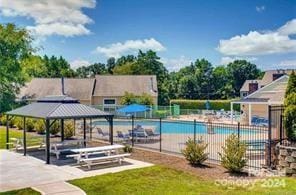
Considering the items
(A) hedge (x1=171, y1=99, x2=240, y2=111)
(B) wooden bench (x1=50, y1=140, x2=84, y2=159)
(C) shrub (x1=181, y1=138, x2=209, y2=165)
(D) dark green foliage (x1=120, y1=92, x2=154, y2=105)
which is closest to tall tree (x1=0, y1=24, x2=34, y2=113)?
(D) dark green foliage (x1=120, y1=92, x2=154, y2=105)

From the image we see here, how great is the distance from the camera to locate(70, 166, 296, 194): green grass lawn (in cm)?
962

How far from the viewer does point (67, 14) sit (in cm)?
1731

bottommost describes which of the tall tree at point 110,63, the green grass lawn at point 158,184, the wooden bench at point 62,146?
the green grass lawn at point 158,184

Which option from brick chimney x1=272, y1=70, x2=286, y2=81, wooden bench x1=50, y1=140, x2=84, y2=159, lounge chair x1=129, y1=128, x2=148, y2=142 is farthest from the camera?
brick chimney x1=272, y1=70, x2=286, y2=81

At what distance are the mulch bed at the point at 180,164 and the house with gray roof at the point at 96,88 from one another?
3063 cm

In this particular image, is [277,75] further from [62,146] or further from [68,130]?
[62,146]

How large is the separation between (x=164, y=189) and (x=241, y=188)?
7.13 feet

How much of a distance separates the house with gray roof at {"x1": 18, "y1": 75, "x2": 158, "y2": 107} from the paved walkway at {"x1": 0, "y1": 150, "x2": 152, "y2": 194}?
31.7 metres

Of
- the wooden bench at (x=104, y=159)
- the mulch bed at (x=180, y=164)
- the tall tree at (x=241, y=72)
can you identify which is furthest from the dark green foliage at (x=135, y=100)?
the tall tree at (x=241, y=72)

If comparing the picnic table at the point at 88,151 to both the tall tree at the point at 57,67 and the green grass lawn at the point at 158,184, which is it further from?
the tall tree at the point at 57,67

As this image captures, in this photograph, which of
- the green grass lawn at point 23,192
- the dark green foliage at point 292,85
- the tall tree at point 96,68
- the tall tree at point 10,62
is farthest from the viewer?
the tall tree at point 96,68

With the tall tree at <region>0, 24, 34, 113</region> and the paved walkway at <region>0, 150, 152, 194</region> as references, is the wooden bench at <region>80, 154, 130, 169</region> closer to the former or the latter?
the paved walkway at <region>0, 150, 152, 194</region>

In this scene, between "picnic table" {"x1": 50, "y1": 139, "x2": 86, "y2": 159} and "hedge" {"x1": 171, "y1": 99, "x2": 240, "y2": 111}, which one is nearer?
"picnic table" {"x1": 50, "y1": 139, "x2": 86, "y2": 159}

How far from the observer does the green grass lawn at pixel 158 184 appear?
962cm
